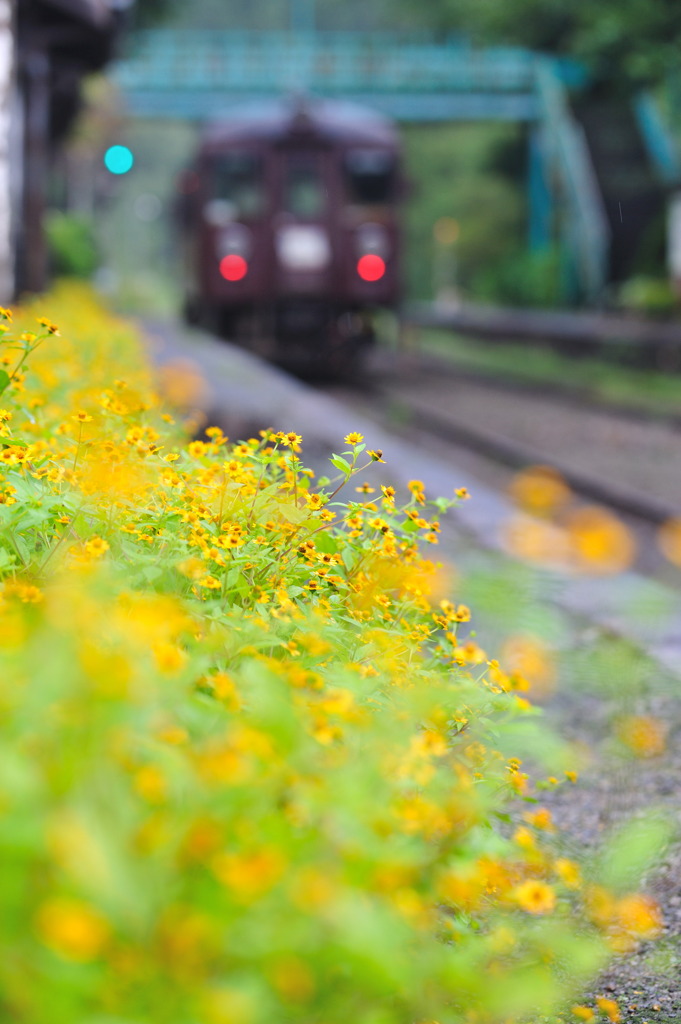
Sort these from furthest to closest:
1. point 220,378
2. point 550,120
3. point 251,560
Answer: point 550,120
point 220,378
point 251,560

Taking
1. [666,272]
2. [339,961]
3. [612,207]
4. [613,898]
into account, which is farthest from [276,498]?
[612,207]

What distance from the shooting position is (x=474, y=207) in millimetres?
44031

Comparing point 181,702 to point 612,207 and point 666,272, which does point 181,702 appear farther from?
point 612,207

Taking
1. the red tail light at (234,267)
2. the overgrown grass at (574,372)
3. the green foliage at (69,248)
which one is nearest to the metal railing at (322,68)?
the green foliage at (69,248)

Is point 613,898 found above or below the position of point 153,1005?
below

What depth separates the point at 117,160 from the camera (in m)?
17.2

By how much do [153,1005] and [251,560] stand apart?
47.1 inches

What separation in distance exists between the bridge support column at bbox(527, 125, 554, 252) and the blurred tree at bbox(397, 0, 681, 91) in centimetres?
332

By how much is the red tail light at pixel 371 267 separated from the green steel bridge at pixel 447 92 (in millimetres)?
12796

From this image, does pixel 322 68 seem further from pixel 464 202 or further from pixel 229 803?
pixel 229 803

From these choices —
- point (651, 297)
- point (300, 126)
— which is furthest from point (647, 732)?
point (651, 297)

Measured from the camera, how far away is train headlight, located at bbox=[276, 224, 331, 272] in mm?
16797

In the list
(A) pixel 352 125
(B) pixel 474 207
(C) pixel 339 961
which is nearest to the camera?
(C) pixel 339 961

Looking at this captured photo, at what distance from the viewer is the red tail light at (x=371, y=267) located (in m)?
17.0
